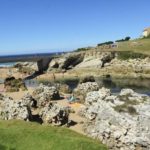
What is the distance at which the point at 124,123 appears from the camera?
105 feet

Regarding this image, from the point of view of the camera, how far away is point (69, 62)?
165 meters

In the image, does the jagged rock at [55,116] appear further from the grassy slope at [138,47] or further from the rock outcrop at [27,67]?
the grassy slope at [138,47]

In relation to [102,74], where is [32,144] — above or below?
above

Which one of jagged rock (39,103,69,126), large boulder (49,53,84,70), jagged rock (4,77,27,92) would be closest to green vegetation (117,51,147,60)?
large boulder (49,53,84,70)

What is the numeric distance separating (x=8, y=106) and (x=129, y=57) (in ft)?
368

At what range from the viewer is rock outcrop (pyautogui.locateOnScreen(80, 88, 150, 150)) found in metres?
30.4

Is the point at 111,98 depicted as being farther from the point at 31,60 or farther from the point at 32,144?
the point at 31,60

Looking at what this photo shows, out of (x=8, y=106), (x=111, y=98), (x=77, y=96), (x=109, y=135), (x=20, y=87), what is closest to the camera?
(x=109, y=135)

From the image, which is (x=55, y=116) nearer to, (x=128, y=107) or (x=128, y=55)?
(x=128, y=107)

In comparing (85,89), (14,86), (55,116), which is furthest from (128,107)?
(14,86)

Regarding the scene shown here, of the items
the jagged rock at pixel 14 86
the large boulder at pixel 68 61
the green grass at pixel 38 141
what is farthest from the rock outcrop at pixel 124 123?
the large boulder at pixel 68 61

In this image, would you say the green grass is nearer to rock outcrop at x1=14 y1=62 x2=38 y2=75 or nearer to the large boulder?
rock outcrop at x1=14 y1=62 x2=38 y2=75

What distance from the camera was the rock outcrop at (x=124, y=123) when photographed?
99.7 feet

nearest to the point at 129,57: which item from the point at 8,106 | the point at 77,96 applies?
the point at 77,96
